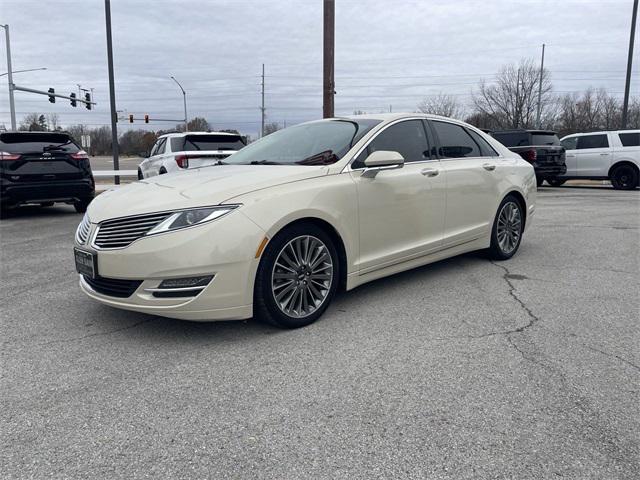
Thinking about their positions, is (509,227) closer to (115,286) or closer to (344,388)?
(344,388)

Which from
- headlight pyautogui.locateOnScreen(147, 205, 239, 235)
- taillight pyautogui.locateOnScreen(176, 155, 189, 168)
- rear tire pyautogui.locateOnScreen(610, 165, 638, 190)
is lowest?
rear tire pyautogui.locateOnScreen(610, 165, 638, 190)

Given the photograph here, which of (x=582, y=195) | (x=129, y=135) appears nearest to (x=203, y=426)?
(x=582, y=195)

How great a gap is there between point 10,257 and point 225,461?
17.8 feet

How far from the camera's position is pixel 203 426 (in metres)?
2.55

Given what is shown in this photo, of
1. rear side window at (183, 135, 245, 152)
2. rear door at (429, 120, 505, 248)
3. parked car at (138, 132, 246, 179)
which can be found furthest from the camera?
rear side window at (183, 135, 245, 152)

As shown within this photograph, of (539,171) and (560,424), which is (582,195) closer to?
(539,171)

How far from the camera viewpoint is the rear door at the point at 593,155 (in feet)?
53.6

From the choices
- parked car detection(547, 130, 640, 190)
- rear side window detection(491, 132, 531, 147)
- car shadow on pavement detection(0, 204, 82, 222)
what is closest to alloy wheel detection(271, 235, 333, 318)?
car shadow on pavement detection(0, 204, 82, 222)

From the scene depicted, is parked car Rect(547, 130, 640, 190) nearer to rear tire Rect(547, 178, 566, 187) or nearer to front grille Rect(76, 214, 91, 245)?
rear tire Rect(547, 178, 566, 187)

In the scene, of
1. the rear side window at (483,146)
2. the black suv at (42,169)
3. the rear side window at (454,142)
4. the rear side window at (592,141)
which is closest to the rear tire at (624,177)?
the rear side window at (592,141)

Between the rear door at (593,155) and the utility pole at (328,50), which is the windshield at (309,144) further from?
the rear door at (593,155)

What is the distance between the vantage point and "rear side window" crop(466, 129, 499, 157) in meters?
5.71

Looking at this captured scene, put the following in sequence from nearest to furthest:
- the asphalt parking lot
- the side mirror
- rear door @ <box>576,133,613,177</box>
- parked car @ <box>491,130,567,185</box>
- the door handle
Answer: the asphalt parking lot, the side mirror, the door handle, parked car @ <box>491,130,567,185</box>, rear door @ <box>576,133,613,177</box>

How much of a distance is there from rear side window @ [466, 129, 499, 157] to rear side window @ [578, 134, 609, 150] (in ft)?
41.5
